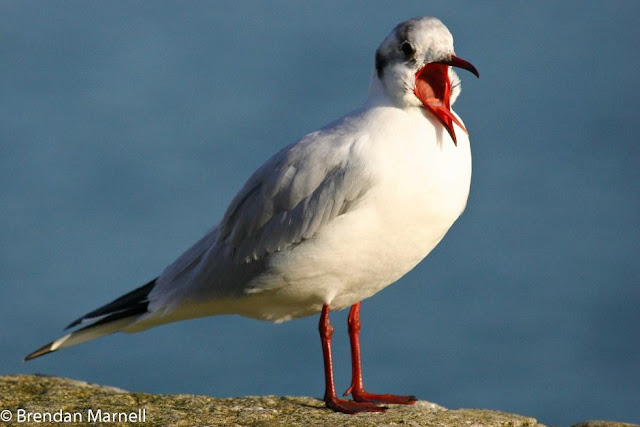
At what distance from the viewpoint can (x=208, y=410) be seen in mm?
6938

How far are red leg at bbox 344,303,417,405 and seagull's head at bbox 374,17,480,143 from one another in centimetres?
173

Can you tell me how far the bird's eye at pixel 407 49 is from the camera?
7.17 metres

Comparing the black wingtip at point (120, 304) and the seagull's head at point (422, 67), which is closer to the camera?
the seagull's head at point (422, 67)

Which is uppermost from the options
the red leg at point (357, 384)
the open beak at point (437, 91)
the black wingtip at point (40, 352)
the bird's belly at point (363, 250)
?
the open beak at point (437, 91)

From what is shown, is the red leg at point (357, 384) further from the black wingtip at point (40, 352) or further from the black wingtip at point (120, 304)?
the black wingtip at point (40, 352)

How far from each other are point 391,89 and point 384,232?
1.01 metres

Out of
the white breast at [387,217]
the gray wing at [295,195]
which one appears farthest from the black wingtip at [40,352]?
the white breast at [387,217]

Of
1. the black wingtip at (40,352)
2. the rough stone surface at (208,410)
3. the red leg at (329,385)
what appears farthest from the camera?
the black wingtip at (40,352)

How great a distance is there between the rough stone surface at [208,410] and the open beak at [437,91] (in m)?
1.90

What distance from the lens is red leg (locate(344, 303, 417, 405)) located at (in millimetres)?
7727

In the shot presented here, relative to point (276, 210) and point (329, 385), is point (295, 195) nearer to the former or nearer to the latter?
point (276, 210)

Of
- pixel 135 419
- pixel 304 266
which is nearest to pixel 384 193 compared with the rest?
pixel 304 266

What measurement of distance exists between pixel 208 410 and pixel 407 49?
276 centimetres

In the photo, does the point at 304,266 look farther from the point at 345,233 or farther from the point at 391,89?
the point at 391,89
